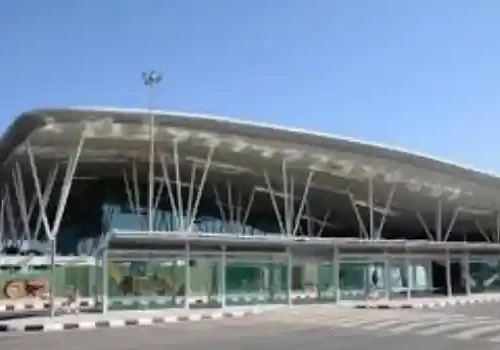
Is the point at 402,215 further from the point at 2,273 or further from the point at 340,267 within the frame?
the point at 2,273

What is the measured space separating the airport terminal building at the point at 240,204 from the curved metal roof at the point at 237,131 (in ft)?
0.25

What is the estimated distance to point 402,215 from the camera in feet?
190

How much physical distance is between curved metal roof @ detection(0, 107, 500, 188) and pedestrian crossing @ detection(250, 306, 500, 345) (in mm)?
8493

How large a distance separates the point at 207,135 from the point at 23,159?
13.9 meters

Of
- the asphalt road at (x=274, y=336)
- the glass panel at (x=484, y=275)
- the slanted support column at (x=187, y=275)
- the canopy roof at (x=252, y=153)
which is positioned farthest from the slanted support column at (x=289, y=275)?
the glass panel at (x=484, y=275)

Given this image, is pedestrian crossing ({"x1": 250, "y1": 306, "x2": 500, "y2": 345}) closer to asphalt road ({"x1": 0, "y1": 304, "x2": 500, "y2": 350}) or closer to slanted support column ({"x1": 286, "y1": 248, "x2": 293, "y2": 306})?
asphalt road ({"x1": 0, "y1": 304, "x2": 500, "y2": 350})

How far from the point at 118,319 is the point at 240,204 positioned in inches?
1297

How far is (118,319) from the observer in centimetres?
2778

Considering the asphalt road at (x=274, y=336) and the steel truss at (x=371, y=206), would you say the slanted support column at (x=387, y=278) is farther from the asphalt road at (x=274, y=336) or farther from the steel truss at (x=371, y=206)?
the asphalt road at (x=274, y=336)

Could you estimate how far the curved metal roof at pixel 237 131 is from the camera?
32.2m

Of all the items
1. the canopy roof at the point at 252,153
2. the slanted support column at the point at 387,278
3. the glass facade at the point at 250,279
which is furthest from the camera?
the slanted support column at the point at 387,278

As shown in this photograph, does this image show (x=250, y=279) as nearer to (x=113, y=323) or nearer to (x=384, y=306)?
(x=384, y=306)

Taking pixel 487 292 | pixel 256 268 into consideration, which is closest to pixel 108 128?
pixel 256 268

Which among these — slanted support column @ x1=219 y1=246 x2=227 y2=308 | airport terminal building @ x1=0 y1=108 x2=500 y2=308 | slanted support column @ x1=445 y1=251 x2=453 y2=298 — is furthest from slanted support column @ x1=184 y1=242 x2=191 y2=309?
slanted support column @ x1=445 y1=251 x2=453 y2=298
